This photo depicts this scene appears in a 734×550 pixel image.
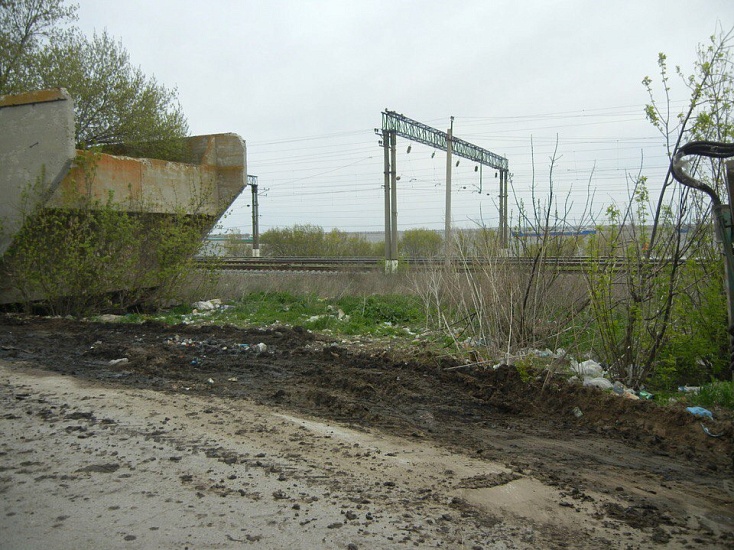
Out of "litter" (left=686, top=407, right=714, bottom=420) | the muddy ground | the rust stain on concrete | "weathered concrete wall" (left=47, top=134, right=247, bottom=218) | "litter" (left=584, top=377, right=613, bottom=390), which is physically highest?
the rust stain on concrete

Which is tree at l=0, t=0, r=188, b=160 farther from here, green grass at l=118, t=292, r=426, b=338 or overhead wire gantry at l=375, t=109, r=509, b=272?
overhead wire gantry at l=375, t=109, r=509, b=272

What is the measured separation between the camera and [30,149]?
11.1 m

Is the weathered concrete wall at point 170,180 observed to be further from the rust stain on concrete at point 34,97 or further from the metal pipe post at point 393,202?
the metal pipe post at point 393,202

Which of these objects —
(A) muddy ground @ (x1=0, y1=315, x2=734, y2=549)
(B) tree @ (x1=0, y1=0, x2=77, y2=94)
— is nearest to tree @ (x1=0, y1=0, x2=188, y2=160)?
(B) tree @ (x1=0, y1=0, x2=77, y2=94)

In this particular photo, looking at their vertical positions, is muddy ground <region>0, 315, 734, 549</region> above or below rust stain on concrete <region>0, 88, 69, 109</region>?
below

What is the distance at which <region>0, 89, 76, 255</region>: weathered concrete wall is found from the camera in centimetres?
1081

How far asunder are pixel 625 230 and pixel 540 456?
10.8 feet

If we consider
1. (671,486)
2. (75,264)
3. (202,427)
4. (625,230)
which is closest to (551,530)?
(671,486)

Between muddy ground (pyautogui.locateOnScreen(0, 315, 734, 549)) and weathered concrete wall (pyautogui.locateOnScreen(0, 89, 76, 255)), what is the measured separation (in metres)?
4.91

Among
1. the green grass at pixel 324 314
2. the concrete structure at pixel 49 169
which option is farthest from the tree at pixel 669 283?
the concrete structure at pixel 49 169

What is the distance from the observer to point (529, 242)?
307 inches

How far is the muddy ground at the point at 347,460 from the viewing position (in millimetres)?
3281

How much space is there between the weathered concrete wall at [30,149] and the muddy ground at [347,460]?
4905mm

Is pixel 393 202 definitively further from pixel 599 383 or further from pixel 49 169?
pixel 599 383
